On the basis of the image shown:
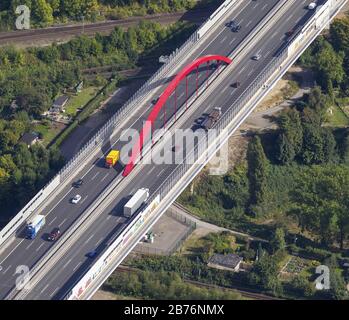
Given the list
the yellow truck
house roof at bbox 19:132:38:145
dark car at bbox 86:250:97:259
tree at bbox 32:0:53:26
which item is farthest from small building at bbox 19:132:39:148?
dark car at bbox 86:250:97:259

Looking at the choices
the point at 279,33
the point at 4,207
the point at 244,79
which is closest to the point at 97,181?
the point at 4,207

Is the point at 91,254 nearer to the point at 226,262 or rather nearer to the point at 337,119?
the point at 226,262

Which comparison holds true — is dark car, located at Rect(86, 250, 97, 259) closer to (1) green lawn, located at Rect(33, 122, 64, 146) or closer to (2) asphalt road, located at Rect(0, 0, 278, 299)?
(2) asphalt road, located at Rect(0, 0, 278, 299)

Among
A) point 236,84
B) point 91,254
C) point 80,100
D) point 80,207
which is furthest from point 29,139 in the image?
point 91,254

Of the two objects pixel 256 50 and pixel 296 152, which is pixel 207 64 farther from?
pixel 296 152

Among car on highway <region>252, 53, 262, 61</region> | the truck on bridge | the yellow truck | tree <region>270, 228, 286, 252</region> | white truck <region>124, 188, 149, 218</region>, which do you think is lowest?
tree <region>270, 228, 286, 252</region>

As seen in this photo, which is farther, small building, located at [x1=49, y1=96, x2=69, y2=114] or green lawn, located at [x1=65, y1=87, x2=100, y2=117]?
green lawn, located at [x1=65, y1=87, x2=100, y2=117]
